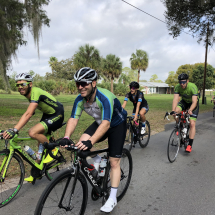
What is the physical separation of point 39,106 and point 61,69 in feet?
222

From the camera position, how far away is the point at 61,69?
6850 cm

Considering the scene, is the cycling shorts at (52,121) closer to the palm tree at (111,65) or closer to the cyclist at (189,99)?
the cyclist at (189,99)

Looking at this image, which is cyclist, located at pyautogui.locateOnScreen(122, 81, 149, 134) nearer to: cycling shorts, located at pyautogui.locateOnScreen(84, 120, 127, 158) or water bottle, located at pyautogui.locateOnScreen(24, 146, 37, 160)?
cycling shorts, located at pyautogui.locateOnScreen(84, 120, 127, 158)

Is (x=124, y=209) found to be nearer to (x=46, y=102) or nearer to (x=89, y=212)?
(x=89, y=212)

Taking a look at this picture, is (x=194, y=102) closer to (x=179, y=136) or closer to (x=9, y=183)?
(x=179, y=136)

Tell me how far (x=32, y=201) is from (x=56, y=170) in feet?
3.45

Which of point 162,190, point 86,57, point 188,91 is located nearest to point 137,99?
point 188,91

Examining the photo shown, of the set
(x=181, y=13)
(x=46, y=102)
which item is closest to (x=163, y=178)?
(x=46, y=102)

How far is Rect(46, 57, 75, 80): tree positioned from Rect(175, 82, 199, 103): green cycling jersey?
212ft

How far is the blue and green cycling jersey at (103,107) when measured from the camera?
2.59 m

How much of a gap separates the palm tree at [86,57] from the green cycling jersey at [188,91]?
3009cm

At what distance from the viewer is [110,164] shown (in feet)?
9.52

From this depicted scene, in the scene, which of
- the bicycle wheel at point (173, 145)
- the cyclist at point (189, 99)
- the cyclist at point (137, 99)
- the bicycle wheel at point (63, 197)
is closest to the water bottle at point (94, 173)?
the bicycle wheel at point (63, 197)

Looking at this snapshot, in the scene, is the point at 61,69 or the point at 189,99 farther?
the point at 61,69
